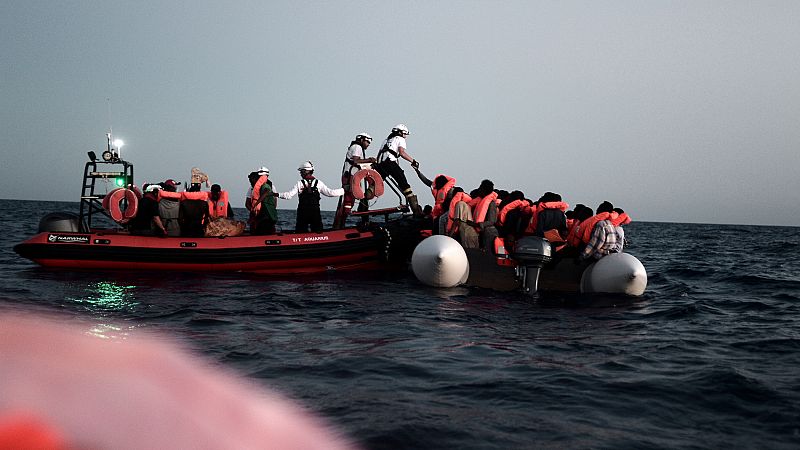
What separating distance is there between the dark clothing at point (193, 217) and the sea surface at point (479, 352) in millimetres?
1235

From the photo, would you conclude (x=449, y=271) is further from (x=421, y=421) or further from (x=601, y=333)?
(x=421, y=421)

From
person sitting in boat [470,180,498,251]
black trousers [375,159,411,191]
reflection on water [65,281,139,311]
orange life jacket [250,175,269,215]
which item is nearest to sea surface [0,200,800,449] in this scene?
reflection on water [65,281,139,311]

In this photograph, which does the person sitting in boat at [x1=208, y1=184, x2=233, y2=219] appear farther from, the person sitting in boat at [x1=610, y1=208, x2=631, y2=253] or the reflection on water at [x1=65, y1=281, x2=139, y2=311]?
the person sitting in boat at [x1=610, y1=208, x2=631, y2=253]

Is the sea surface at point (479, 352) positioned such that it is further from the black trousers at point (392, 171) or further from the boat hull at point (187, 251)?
the black trousers at point (392, 171)

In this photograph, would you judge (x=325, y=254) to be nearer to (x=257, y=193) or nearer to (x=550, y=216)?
(x=257, y=193)

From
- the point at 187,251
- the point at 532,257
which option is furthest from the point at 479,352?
the point at 187,251

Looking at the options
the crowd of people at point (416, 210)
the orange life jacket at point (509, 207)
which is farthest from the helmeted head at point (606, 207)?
the orange life jacket at point (509, 207)

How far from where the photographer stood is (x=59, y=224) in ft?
47.5

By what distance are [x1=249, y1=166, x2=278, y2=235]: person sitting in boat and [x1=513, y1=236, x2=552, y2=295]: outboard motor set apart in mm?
5696

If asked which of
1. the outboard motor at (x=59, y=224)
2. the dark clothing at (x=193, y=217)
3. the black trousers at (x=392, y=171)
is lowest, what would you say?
the outboard motor at (x=59, y=224)

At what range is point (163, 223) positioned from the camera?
13.6 m

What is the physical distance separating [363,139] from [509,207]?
3.74 meters

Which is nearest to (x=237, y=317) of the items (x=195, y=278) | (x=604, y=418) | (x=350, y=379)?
(x=350, y=379)

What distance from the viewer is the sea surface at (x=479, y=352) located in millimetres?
4586
